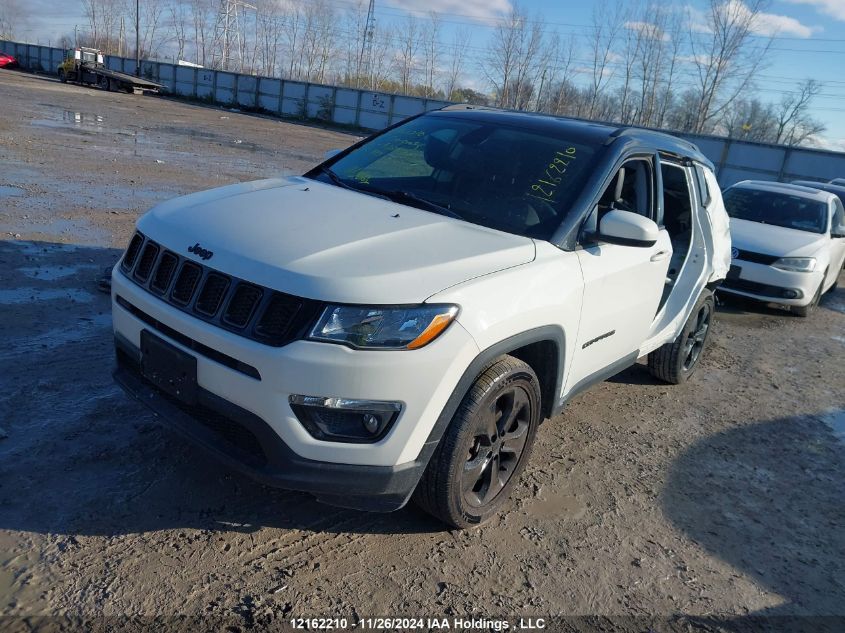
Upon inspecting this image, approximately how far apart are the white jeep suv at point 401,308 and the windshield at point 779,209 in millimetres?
6256

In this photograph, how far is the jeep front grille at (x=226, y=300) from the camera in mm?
2582

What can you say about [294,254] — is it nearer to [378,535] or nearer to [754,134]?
[378,535]

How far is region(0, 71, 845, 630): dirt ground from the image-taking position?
2734 mm

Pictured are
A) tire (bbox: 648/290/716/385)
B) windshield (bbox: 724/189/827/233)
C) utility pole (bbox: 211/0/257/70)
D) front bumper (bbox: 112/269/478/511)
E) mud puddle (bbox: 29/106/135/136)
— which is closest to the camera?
front bumper (bbox: 112/269/478/511)

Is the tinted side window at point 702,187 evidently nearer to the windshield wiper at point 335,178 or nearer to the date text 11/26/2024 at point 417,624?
the windshield wiper at point 335,178

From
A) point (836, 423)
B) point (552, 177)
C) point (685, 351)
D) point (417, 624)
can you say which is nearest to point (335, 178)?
point (552, 177)

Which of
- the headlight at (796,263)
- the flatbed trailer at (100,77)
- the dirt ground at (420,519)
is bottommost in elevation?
the flatbed trailer at (100,77)

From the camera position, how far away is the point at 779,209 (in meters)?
9.62

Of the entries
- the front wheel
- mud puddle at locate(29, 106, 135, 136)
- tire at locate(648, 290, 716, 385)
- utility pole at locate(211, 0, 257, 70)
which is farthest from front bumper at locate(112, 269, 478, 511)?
utility pole at locate(211, 0, 257, 70)

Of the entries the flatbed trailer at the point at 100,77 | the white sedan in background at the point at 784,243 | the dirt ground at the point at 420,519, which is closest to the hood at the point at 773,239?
the white sedan in background at the point at 784,243

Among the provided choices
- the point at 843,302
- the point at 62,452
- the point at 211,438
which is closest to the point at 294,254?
the point at 211,438

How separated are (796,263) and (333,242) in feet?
24.3

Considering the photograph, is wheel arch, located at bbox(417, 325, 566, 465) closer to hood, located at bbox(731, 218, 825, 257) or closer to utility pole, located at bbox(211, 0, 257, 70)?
hood, located at bbox(731, 218, 825, 257)

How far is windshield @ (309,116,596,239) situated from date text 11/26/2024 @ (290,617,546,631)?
1.76 metres
